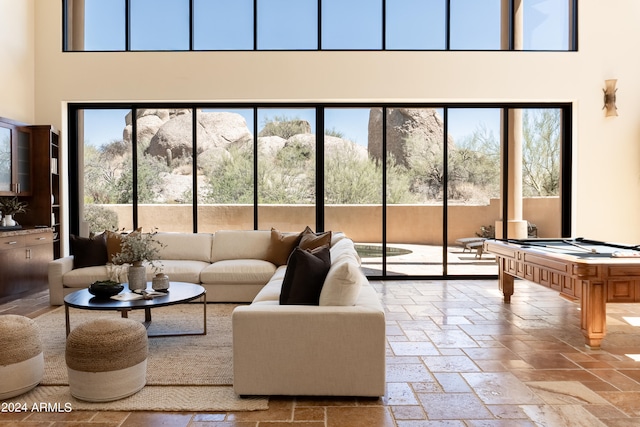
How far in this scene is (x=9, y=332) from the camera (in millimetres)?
3094

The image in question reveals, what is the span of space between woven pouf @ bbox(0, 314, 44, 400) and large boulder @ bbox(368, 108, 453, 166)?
5.48 meters

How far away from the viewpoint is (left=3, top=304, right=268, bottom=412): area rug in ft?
9.93

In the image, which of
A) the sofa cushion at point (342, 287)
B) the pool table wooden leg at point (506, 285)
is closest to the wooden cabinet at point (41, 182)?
the sofa cushion at point (342, 287)

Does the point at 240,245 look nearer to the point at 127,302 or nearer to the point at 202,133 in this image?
the point at 202,133

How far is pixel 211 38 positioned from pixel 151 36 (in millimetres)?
917

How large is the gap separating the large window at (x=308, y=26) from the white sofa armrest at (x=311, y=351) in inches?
213

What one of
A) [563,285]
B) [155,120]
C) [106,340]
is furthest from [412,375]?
[155,120]

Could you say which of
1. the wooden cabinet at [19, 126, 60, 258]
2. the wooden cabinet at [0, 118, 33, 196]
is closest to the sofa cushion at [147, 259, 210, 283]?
the wooden cabinet at [19, 126, 60, 258]

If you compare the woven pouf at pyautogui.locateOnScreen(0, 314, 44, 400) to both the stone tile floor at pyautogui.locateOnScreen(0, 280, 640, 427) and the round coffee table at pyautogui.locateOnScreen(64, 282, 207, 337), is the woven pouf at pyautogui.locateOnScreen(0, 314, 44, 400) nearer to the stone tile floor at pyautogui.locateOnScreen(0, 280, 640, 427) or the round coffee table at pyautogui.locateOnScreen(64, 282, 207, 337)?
the stone tile floor at pyautogui.locateOnScreen(0, 280, 640, 427)

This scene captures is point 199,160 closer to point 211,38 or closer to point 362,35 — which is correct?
point 211,38

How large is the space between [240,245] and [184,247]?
2.44 feet

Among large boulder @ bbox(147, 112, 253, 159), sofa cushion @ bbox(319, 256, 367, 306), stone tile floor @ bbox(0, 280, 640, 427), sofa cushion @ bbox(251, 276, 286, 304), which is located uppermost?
large boulder @ bbox(147, 112, 253, 159)

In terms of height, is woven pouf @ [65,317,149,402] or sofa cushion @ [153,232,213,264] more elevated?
sofa cushion @ [153,232,213,264]

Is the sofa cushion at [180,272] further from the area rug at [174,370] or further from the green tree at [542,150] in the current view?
the green tree at [542,150]
